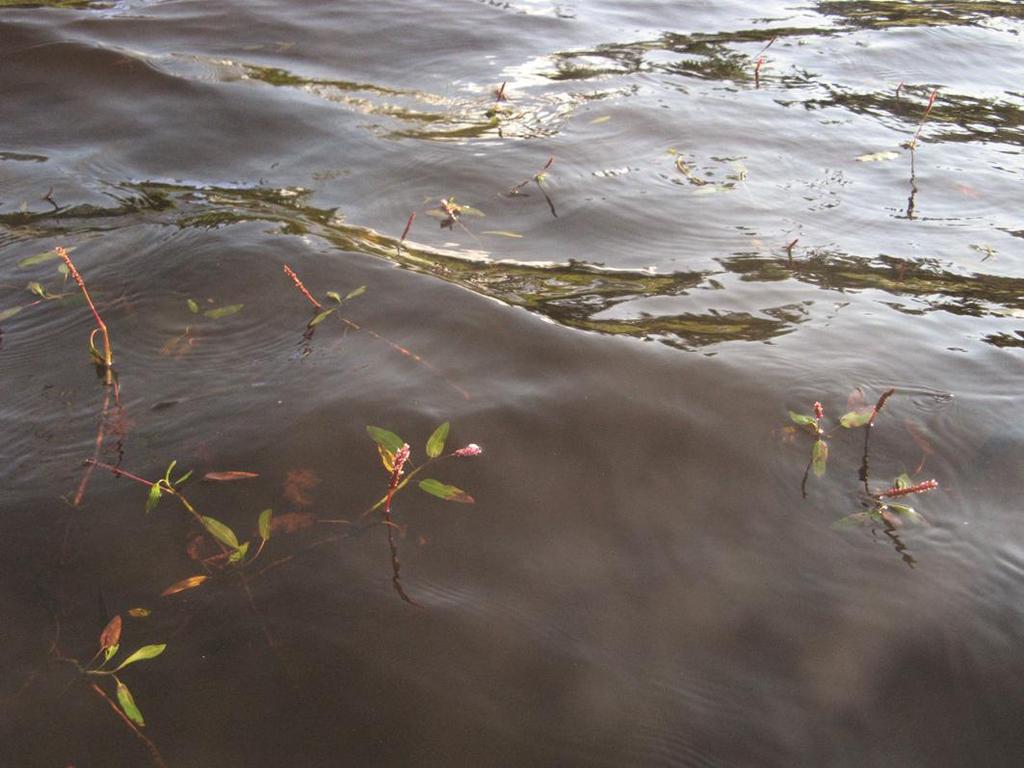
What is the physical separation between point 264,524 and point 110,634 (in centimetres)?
30

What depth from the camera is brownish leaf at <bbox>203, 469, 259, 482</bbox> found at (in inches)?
64.1

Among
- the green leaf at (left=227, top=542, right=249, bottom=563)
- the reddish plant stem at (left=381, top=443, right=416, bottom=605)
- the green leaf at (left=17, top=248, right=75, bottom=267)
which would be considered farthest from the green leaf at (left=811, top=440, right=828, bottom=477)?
the green leaf at (left=17, top=248, right=75, bottom=267)

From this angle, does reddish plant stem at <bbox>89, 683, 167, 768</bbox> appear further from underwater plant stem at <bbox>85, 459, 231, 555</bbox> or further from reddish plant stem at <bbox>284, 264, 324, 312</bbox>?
reddish plant stem at <bbox>284, 264, 324, 312</bbox>

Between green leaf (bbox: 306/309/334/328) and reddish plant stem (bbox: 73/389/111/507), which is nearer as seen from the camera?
reddish plant stem (bbox: 73/389/111/507)

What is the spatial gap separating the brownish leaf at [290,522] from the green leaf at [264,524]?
1 centimetres

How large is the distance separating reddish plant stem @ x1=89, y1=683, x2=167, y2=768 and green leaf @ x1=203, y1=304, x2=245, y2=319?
1.05 meters

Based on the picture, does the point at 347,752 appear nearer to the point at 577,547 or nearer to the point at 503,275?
the point at 577,547

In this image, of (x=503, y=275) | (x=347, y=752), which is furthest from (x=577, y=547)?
(x=503, y=275)

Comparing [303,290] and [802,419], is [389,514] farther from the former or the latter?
[802,419]

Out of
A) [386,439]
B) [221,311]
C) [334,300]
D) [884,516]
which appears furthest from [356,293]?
[884,516]

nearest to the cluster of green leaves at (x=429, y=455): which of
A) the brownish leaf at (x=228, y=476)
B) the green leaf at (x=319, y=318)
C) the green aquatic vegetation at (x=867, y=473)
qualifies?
the brownish leaf at (x=228, y=476)

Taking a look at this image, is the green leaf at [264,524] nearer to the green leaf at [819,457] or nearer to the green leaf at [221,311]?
the green leaf at [221,311]

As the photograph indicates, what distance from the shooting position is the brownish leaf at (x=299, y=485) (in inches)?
63.5

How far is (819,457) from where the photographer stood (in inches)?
68.4
